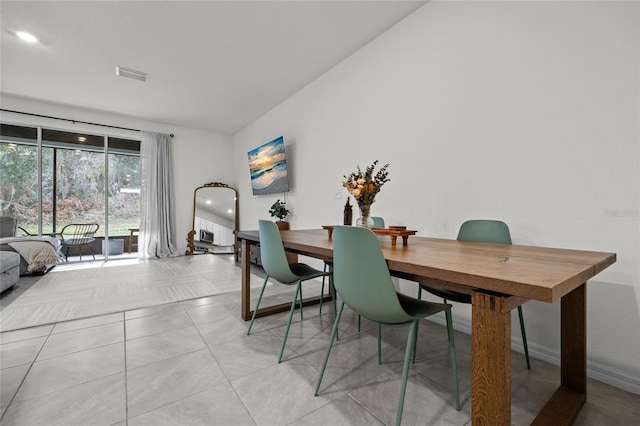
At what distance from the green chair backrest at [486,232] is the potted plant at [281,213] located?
2774 mm

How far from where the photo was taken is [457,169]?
2143 mm

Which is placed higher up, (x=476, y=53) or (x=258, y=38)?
(x=258, y=38)

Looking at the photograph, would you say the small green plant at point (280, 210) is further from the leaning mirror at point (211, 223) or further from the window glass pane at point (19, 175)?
the window glass pane at point (19, 175)

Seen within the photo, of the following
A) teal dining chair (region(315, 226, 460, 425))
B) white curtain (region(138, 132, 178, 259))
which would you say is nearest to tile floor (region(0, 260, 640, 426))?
teal dining chair (region(315, 226, 460, 425))

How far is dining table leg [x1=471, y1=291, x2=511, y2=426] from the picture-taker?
0.75m

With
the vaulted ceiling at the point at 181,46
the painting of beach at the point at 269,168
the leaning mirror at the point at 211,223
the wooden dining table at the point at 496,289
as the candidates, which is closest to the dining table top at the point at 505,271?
the wooden dining table at the point at 496,289

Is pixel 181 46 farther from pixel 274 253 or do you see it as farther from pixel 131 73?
pixel 274 253

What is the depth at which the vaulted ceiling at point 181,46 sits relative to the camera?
243 cm

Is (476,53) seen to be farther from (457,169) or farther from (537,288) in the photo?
(537,288)

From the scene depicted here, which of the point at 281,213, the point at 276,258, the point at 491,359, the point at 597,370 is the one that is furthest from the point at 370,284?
the point at 281,213

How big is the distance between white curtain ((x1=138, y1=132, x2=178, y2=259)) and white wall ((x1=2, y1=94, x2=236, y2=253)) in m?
0.18

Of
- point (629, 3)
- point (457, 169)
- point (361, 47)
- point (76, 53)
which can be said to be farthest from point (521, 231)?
point (76, 53)

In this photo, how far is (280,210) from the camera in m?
4.21

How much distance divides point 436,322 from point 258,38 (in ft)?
10.3
